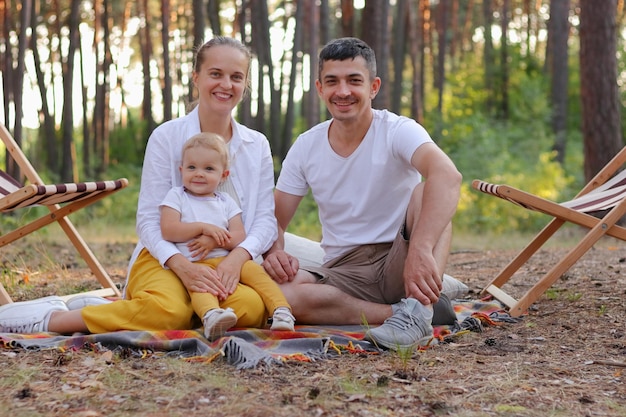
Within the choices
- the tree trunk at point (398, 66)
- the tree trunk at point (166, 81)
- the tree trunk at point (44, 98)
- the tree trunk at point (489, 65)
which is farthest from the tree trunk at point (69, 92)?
the tree trunk at point (489, 65)

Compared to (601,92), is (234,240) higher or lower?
lower

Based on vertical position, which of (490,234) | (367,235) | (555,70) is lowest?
(490,234)

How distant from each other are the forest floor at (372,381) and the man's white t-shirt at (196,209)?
28.5 inches

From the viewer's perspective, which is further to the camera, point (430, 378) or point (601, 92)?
point (601, 92)

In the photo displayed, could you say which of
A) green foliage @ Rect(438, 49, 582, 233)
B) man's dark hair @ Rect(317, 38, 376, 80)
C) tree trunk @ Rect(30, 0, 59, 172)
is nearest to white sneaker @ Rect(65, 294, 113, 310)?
man's dark hair @ Rect(317, 38, 376, 80)

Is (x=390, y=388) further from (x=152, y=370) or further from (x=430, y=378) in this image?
(x=152, y=370)

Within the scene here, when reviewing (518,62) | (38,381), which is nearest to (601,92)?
(38,381)

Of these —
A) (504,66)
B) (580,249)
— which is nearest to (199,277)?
(580,249)

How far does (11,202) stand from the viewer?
3768 millimetres

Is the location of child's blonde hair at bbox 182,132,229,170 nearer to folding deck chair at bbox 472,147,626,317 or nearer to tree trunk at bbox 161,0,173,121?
folding deck chair at bbox 472,147,626,317

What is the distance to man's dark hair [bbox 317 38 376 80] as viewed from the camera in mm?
3732

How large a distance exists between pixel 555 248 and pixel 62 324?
5.01 m

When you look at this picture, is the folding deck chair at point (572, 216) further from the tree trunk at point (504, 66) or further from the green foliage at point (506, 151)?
the tree trunk at point (504, 66)

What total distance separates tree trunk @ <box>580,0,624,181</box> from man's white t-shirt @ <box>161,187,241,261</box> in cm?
588
